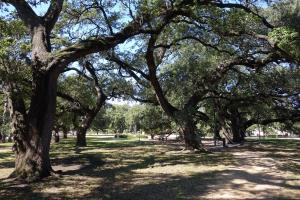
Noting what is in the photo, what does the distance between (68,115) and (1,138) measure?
99.2ft

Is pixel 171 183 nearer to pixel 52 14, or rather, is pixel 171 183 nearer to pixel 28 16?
pixel 52 14

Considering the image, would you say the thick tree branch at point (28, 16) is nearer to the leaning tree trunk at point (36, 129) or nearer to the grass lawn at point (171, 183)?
the leaning tree trunk at point (36, 129)

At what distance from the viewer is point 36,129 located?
13234 mm

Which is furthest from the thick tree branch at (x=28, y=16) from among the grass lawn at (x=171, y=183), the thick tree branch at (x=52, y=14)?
the grass lawn at (x=171, y=183)

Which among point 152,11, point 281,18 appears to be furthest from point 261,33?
point 152,11

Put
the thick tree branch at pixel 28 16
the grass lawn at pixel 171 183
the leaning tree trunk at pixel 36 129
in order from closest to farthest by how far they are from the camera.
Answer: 1. the grass lawn at pixel 171 183
2. the leaning tree trunk at pixel 36 129
3. the thick tree branch at pixel 28 16

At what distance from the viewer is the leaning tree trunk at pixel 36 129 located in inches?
512

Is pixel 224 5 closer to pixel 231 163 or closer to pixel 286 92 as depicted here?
pixel 231 163

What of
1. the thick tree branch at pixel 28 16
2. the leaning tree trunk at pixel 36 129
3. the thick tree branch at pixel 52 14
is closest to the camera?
the leaning tree trunk at pixel 36 129

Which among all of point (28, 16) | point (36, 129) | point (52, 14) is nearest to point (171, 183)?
point (36, 129)

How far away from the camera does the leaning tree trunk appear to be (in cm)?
1301

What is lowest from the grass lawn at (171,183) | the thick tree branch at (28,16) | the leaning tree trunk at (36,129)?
the grass lawn at (171,183)

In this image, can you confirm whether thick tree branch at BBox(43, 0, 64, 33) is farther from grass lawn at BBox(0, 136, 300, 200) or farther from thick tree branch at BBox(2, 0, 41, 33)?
grass lawn at BBox(0, 136, 300, 200)

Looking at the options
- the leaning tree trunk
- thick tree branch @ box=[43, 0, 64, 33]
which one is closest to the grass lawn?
the leaning tree trunk
